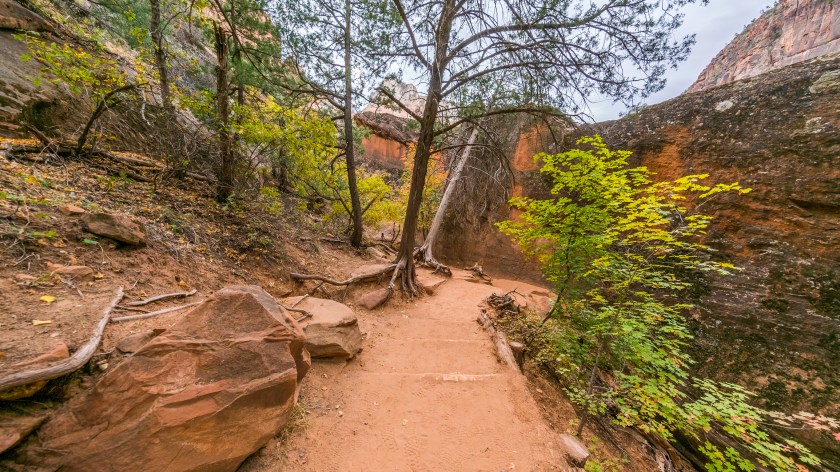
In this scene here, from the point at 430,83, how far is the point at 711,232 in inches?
250

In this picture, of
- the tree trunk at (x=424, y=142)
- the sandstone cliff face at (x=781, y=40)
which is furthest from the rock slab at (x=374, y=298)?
the sandstone cliff face at (x=781, y=40)

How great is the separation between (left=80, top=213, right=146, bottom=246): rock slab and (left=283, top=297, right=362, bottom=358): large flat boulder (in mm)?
1811

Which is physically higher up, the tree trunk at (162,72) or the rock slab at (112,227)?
the tree trunk at (162,72)

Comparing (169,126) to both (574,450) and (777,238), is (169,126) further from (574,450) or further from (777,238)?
(777,238)

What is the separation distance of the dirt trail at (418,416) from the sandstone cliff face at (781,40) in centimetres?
3175

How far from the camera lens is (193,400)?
1.81 metres

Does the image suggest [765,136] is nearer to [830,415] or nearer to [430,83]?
[830,415]

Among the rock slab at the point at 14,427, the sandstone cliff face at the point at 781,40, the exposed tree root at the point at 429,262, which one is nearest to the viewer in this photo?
the rock slab at the point at 14,427

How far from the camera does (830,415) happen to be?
12.3 feet

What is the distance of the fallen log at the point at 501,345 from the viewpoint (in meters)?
3.85

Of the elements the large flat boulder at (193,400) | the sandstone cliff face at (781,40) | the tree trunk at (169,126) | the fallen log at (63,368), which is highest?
the sandstone cliff face at (781,40)

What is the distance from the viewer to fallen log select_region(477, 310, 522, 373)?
3.85 m

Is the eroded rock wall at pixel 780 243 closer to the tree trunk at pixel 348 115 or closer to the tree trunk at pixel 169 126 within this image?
the tree trunk at pixel 348 115

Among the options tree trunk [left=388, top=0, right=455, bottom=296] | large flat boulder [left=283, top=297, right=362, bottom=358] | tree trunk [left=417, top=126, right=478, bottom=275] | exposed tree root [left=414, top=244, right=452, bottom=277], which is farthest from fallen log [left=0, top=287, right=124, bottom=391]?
tree trunk [left=417, top=126, right=478, bottom=275]
